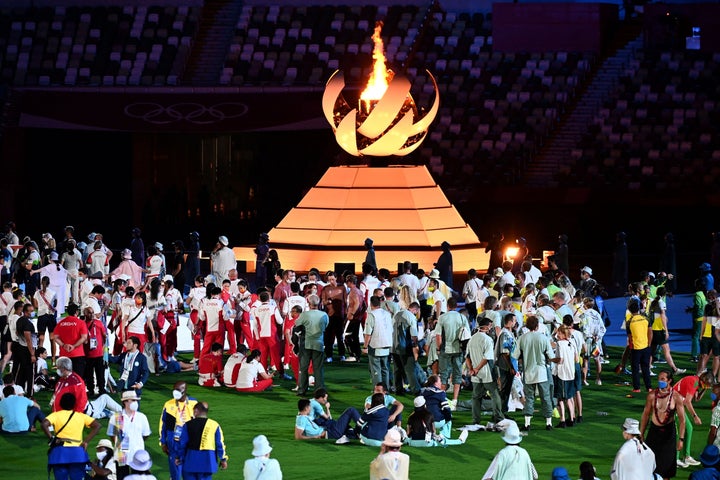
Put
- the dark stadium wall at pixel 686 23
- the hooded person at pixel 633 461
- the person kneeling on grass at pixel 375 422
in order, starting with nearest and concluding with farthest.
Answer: the hooded person at pixel 633 461 → the person kneeling on grass at pixel 375 422 → the dark stadium wall at pixel 686 23

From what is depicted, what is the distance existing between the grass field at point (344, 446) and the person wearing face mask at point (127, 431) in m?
1.52

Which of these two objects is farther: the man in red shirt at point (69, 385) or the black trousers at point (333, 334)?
the black trousers at point (333, 334)

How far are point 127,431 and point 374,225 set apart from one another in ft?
61.1

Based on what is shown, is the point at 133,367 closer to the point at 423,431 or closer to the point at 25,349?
the point at 25,349

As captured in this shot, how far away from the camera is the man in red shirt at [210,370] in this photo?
21500mm

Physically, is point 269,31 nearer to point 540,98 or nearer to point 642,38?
point 540,98

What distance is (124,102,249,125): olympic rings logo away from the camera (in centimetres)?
3956

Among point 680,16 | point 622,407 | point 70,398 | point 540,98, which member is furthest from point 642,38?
point 70,398

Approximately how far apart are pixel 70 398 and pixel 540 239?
2364 centimetres

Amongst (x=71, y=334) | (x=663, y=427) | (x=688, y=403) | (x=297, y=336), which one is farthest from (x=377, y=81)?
(x=663, y=427)

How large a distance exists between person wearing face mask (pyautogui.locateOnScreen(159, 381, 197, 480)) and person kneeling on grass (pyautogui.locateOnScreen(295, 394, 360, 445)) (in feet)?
9.52

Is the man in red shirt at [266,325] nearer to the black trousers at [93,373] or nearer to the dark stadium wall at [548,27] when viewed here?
the black trousers at [93,373]

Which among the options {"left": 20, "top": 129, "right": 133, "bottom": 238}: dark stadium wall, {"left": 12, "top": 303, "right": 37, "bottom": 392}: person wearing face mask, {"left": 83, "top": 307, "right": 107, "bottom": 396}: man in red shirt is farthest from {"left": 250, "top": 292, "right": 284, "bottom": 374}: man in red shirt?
{"left": 20, "top": 129, "right": 133, "bottom": 238}: dark stadium wall

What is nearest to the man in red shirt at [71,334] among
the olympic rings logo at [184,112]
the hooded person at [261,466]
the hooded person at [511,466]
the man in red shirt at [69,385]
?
the man in red shirt at [69,385]
